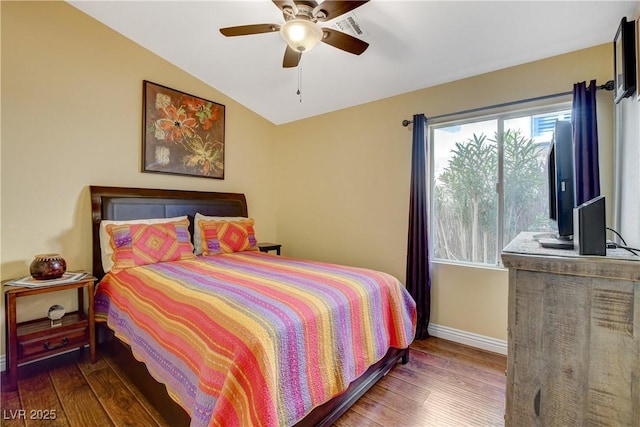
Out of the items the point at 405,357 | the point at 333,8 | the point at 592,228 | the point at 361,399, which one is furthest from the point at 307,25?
the point at 405,357

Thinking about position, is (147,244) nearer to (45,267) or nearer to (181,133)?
(45,267)

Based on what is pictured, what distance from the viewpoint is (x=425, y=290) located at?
112 inches

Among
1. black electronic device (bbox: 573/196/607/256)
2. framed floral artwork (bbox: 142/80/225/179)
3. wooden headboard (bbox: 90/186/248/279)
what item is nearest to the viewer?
black electronic device (bbox: 573/196/607/256)

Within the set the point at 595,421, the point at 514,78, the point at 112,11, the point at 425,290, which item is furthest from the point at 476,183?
the point at 112,11

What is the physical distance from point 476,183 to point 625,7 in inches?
57.1

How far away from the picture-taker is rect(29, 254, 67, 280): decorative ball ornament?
217 cm

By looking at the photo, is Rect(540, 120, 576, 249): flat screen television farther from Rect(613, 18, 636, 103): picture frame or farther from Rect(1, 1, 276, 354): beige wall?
Rect(1, 1, 276, 354): beige wall

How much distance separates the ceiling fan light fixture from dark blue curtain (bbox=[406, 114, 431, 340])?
1.45m

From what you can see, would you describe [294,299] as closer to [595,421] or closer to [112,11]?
[595,421]

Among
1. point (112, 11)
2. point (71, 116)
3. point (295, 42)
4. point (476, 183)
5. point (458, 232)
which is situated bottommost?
point (458, 232)

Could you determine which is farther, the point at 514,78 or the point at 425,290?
the point at 425,290

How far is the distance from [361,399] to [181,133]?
3103 mm

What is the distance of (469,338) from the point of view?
8.89ft

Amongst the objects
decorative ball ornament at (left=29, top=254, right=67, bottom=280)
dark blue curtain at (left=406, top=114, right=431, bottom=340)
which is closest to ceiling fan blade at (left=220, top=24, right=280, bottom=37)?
dark blue curtain at (left=406, top=114, right=431, bottom=340)
